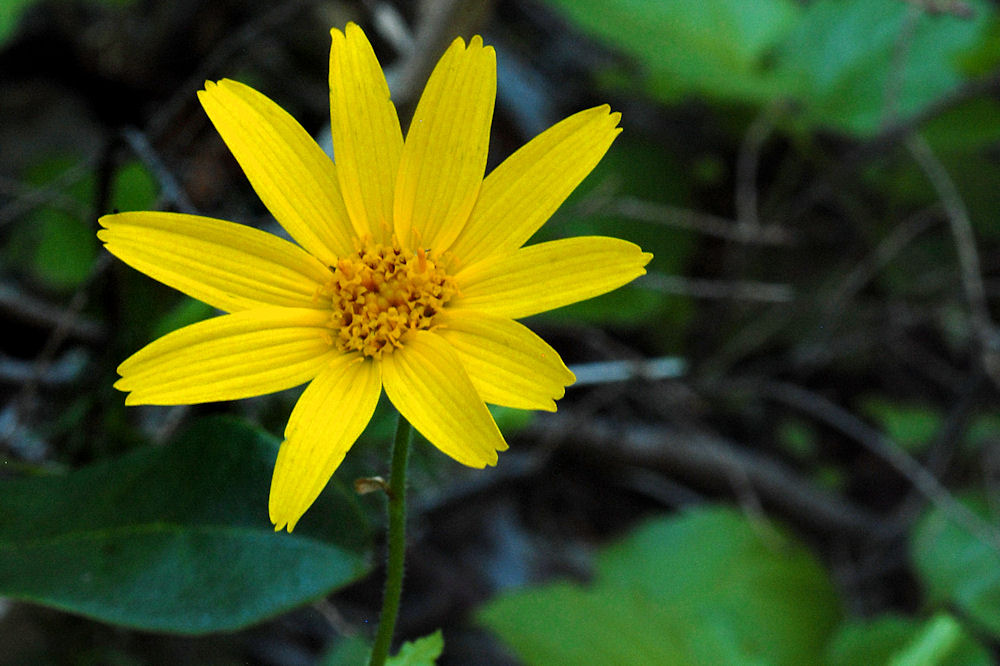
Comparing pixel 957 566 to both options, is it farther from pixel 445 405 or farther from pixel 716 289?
pixel 445 405

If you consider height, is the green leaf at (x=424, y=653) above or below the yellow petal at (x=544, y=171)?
below

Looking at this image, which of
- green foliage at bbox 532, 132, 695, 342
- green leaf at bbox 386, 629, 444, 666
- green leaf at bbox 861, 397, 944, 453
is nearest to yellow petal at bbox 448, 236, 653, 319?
green leaf at bbox 386, 629, 444, 666

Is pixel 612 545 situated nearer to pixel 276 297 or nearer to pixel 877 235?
pixel 877 235

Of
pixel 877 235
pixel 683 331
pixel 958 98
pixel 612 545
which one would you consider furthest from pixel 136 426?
pixel 877 235

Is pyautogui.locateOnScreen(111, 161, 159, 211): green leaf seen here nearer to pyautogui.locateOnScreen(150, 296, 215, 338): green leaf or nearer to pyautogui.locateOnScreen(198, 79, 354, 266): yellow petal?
pyautogui.locateOnScreen(150, 296, 215, 338): green leaf

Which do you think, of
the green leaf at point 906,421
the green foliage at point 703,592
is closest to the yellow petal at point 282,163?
the green foliage at point 703,592

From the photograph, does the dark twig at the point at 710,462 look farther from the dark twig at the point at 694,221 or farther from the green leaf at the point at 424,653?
the green leaf at the point at 424,653

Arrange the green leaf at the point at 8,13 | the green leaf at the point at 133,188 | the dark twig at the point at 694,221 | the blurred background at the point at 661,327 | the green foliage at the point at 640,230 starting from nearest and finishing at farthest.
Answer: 1. the blurred background at the point at 661,327
2. the green leaf at the point at 8,13
3. the dark twig at the point at 694,221
4. the green leaf at the point at 133,188
5. the green foliage at the point at 640,230
